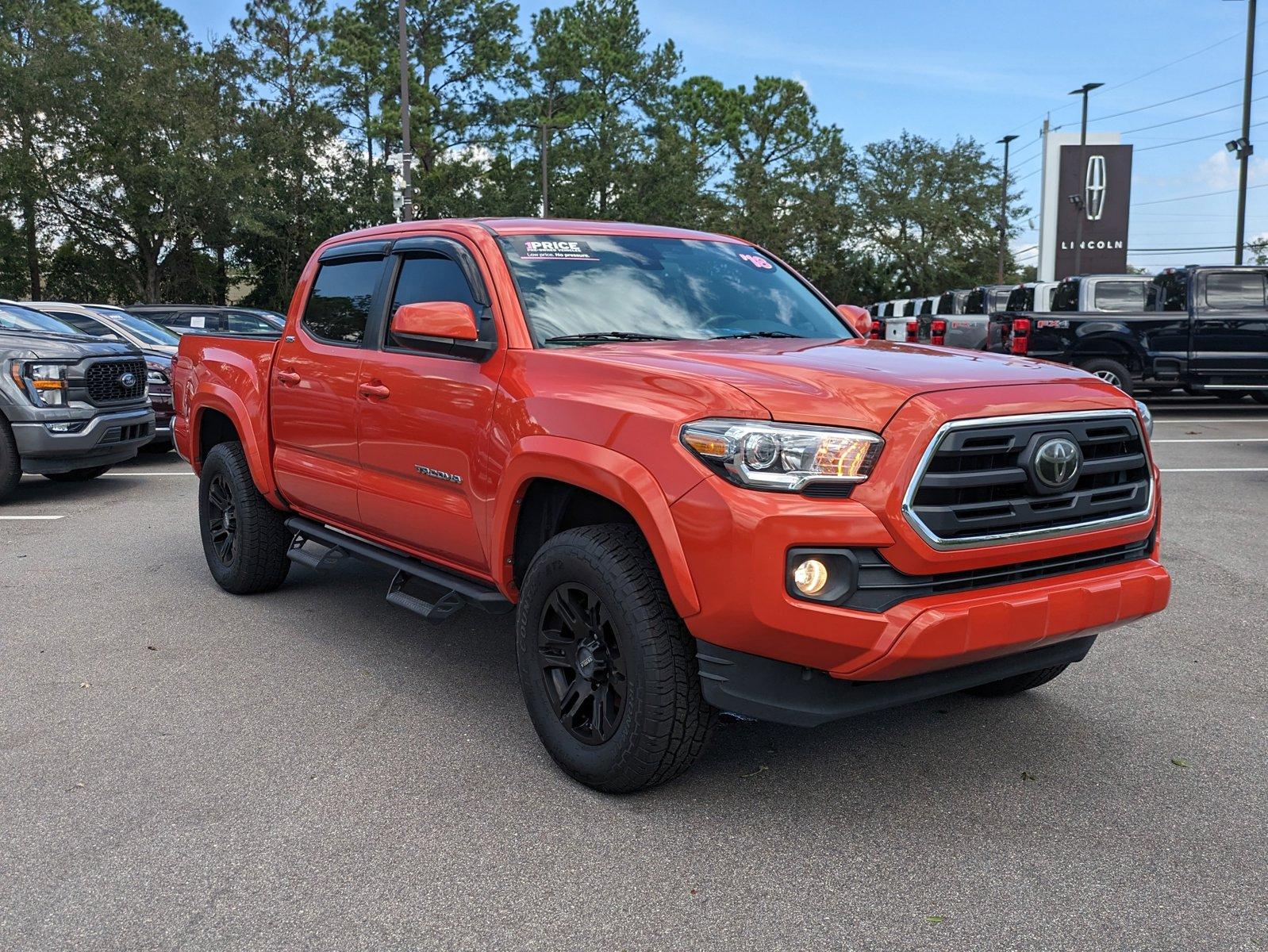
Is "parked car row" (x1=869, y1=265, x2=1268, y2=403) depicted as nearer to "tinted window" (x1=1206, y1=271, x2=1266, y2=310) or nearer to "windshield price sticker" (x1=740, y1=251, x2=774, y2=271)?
"tinted window" (x1=1206, y1=271, x2=1266, y2=310)

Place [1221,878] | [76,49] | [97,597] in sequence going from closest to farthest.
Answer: [1221,878] < [97,597] < [76,49]

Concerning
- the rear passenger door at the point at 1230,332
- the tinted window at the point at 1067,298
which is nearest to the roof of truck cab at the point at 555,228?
the tinted window at the point at 1067,298

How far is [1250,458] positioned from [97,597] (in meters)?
10.8

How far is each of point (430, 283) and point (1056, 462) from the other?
8.80 ft

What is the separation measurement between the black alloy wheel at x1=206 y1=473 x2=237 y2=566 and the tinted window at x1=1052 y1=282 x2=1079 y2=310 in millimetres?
12963

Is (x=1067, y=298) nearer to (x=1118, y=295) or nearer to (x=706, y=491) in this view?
(x=1118, y=295)

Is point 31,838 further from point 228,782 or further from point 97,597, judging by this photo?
point 97,597

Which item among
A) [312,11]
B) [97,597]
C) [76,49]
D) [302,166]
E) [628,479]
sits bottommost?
[97,597]

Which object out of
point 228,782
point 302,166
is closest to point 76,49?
point 302,166

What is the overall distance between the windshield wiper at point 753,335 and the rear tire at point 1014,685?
1.57 m

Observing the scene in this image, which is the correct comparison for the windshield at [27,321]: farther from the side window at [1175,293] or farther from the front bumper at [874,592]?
the side window at [1175,293]

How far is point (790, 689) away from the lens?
3324 millimetres

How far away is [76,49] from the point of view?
36.0 m

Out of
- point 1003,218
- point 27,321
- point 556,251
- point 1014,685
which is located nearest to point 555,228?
point 556,251
